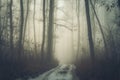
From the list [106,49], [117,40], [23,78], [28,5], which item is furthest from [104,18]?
[23,78]

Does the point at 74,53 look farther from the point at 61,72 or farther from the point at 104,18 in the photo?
the point at 61,72

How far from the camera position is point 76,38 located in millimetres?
35094

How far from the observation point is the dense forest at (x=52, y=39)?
20125 mm

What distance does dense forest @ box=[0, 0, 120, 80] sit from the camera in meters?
20.1

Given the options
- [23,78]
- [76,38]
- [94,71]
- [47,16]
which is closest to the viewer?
[23,78]

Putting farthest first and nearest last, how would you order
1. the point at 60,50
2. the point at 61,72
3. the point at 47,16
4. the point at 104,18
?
1. the point at 60,50
2. the point at 104,18
3. the point at 47,16
4. the point at 61,72

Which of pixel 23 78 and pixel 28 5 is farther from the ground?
pixel 28 5

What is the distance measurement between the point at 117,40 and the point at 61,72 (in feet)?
45.5

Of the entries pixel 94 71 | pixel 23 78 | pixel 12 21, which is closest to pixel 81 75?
pixel 94 71

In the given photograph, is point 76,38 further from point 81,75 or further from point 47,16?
point 81,75

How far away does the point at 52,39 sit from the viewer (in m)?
26.4

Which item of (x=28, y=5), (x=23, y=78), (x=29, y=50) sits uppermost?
(x=28, y=5)

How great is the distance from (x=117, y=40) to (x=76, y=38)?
7.13m

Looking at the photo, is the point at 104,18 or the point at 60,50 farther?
the point at 60,50
